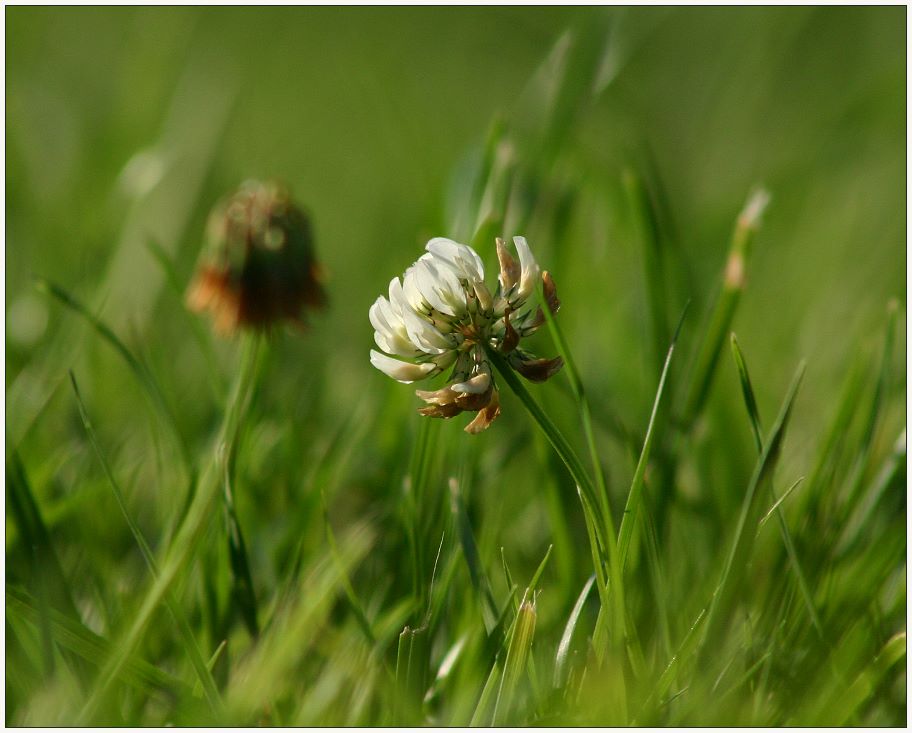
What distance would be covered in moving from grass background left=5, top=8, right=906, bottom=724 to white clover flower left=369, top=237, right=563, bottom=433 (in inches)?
5.3

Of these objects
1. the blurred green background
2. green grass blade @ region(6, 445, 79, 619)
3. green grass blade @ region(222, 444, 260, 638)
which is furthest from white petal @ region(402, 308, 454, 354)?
the blurred green background

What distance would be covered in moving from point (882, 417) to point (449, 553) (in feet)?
1.76

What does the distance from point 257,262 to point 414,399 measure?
219mm

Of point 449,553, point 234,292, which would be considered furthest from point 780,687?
point 234,292

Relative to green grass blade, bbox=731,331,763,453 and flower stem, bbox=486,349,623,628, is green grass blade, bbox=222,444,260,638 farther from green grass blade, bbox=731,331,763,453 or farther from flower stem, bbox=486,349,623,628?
green grass blade, bbox=731,331,763,453

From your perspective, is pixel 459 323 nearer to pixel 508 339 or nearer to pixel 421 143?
pixel 508 339

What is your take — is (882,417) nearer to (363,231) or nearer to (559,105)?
(559,105)

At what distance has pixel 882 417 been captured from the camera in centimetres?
99

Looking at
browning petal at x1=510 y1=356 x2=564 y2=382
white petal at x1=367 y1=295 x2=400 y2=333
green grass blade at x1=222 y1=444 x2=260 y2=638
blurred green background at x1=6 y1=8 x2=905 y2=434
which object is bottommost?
green grass blade at x1=222 y1=444 x2=260 y2=638

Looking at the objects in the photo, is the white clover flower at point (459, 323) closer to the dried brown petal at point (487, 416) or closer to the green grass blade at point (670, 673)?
the dried brown petal at point (487, 416)

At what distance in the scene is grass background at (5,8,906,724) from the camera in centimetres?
68

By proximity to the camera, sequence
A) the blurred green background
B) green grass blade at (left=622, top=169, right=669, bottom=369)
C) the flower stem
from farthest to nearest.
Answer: the blurred green background → green grass blade at (left=622, top=169, right=669, bottom=369) → the flower stem

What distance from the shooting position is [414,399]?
96cm

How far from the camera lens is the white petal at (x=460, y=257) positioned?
0.61 m
